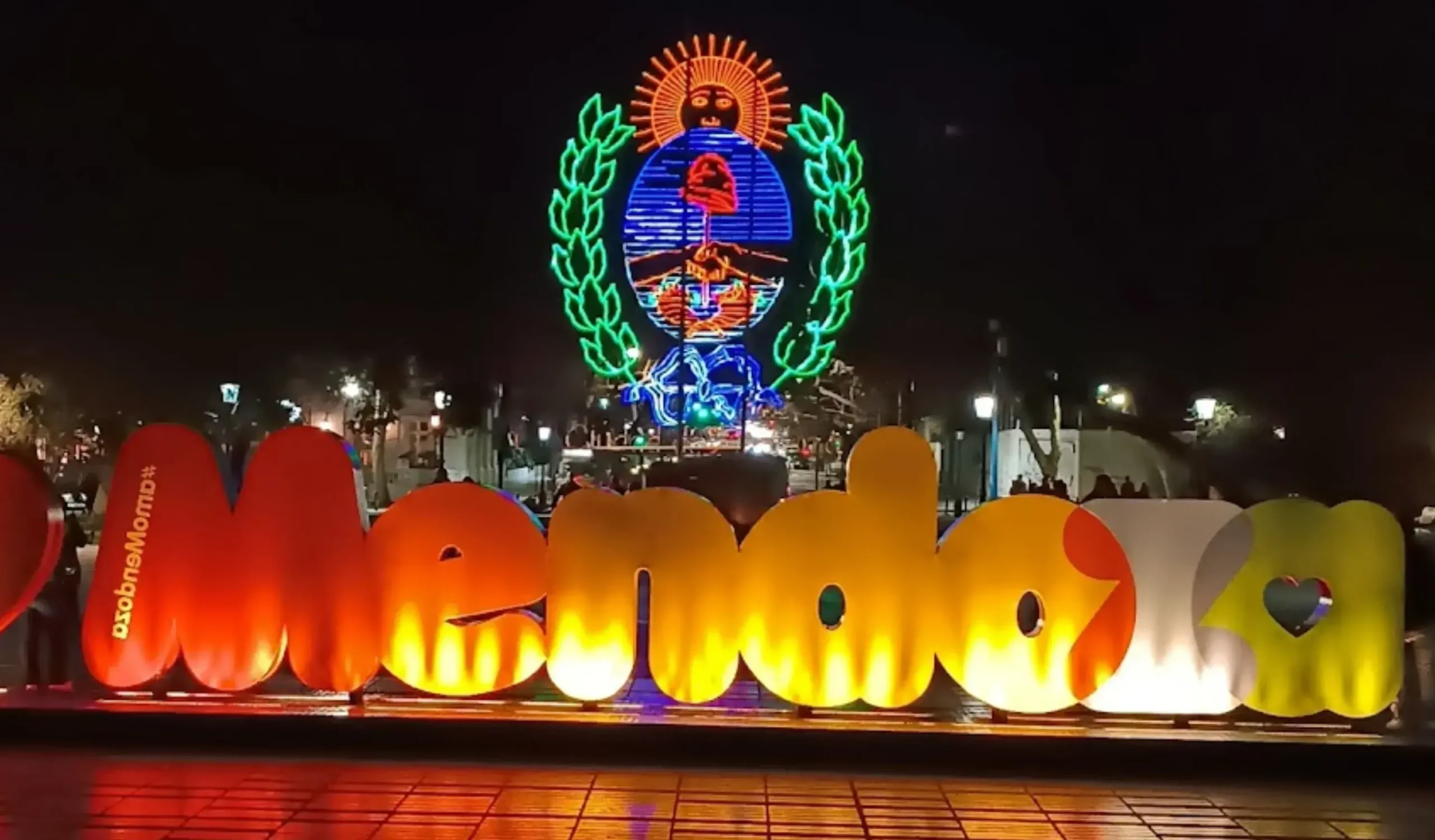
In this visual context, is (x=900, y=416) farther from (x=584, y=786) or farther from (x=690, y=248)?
(x=584, y=786)

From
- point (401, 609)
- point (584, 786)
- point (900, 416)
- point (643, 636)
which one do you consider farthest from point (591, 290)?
point (900, 416)

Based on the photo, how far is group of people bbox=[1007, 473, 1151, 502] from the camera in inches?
517

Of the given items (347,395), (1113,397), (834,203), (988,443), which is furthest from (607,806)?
(347,395)

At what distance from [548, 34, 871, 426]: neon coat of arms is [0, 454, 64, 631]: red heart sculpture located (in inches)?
264

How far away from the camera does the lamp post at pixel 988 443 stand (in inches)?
824

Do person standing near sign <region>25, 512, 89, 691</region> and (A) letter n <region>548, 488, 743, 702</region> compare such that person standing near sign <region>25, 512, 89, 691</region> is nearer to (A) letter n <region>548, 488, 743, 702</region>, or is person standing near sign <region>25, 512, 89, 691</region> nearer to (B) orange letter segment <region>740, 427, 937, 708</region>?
(A) letter n <region>548, 488, 743, 702</region>

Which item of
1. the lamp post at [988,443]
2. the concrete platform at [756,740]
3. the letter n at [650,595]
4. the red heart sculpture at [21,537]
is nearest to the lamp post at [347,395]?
the lamp post at [988,443]

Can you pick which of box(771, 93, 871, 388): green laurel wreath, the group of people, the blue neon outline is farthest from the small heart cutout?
the blue neon outline

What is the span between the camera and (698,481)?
571 inches

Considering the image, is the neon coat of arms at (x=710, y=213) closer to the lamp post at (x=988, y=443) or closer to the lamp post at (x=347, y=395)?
the lamp post at (x=988, y=443)

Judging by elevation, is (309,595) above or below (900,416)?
below

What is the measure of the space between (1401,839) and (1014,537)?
260 cm

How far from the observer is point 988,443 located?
102 ft

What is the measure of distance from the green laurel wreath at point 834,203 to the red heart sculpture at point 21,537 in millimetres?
8246
